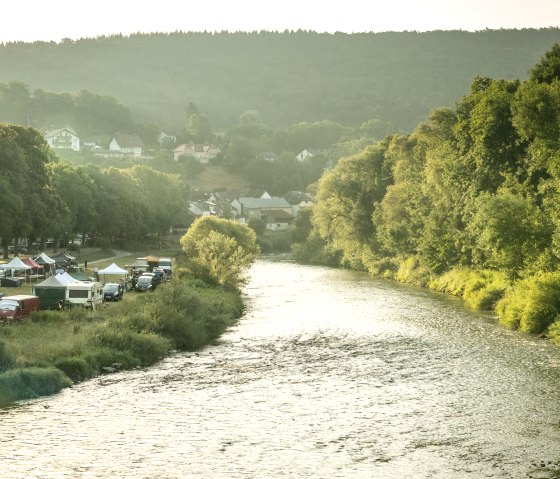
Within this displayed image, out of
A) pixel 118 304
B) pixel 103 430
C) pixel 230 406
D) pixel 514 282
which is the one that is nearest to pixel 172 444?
pixel 103 430

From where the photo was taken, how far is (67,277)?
2323 inches

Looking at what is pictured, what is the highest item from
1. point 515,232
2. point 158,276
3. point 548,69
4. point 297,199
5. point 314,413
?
point 548,69

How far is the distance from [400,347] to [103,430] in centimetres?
2116

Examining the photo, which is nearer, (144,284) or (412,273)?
(144,284)

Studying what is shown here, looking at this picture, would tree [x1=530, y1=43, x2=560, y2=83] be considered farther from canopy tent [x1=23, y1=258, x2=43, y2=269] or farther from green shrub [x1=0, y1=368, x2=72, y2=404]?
green shrub [x1=0, y1=368, x2=72, y2=404]

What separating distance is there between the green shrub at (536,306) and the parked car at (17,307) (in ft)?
91.8

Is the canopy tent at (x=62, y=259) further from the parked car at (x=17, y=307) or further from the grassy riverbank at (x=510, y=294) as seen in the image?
the grassy riverbank at (x=510, y=294)

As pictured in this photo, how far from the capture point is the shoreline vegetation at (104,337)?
1556 inches

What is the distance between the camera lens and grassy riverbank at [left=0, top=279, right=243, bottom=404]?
39.5 meters

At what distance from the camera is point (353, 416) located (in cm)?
3669

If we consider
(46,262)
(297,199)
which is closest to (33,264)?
(46,262)

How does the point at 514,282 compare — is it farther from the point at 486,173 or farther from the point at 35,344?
the point at 35,344

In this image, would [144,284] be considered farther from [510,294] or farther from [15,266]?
[510,294]

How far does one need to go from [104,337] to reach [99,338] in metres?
0.30
